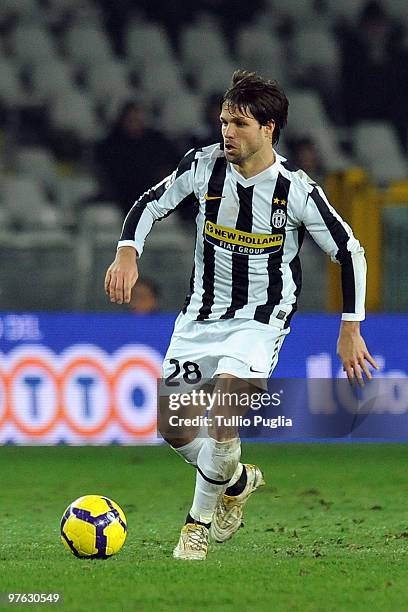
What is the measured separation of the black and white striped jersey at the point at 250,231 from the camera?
5.17m

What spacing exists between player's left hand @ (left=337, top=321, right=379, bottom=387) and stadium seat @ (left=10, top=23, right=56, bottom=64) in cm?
920

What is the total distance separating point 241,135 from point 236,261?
21.3 inches

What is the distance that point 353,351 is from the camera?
5.02 meters

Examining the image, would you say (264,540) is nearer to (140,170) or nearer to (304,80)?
(140,170)

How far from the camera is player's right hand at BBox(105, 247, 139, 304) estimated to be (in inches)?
190

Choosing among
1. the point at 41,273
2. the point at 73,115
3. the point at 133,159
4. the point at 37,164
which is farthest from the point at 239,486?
the point at 73,115

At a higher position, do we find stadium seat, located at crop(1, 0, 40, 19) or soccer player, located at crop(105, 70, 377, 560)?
stadium seat, located at crop(1, 0, 40, 19)

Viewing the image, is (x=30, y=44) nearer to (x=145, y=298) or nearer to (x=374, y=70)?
(x=374, y=70)

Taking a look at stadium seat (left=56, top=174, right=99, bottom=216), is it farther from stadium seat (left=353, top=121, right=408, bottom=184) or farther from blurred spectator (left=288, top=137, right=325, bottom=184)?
stadium seat (left=353, top=121, right=408, bottom=184)

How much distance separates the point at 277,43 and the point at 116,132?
3210mm

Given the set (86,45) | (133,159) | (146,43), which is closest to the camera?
(133,159)

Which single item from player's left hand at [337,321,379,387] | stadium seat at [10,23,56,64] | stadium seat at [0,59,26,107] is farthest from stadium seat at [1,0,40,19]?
player's left hand at [337,321,379,387]

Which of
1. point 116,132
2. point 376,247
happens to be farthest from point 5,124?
point 376,247

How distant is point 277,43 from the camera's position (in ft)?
47.6
